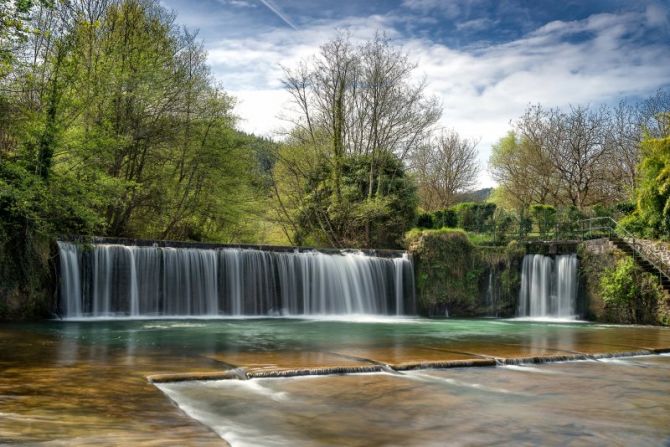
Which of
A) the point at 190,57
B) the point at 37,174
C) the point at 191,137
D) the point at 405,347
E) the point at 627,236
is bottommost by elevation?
the point at 405,347

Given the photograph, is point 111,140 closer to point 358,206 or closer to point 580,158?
point 358,206

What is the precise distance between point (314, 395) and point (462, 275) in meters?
20.4

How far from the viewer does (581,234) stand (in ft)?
93.9

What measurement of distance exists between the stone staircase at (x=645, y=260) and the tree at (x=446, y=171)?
1061 inches

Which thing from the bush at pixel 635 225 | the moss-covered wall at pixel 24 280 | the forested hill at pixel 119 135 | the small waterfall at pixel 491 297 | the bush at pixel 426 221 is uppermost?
the forested hill at pixel 119 135

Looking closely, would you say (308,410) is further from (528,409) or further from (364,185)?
(364,185)

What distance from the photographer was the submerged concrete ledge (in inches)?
329

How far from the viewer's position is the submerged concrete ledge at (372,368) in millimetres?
8367

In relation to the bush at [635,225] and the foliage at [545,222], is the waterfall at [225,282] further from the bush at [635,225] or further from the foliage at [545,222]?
the bush at [635,225]

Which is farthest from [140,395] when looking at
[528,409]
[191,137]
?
[191,137]

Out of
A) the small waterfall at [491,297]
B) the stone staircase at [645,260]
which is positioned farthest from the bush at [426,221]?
the stone staircase at [645,260]

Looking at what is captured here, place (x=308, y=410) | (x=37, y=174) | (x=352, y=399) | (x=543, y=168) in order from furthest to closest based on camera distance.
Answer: (x=543, y=168) < (x=37, y=174) < (x=352, y=399) < (x=308, y=410)

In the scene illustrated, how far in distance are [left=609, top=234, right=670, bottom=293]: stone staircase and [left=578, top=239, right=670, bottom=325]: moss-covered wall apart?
0.19 metres

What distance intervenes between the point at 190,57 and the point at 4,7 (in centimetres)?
1471
